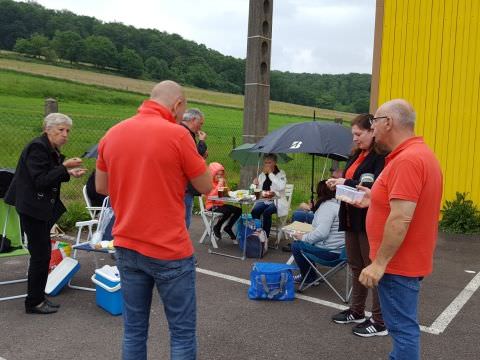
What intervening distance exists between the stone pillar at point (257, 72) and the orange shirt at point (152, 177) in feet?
20.5

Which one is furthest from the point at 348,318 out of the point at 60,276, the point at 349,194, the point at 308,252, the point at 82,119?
the point at 82,119

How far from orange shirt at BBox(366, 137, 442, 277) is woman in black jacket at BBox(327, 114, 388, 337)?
3.32ft

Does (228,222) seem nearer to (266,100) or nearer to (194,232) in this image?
(194,232)

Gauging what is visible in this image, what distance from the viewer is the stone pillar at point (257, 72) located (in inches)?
332

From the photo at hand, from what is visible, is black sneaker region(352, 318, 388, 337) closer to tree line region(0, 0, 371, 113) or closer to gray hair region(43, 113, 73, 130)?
gray hair region(43, 113, 73, 130)

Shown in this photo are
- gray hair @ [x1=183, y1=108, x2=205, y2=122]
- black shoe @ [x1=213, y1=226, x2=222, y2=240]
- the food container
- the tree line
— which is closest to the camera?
the food container

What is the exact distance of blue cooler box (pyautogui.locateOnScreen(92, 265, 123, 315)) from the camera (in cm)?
412

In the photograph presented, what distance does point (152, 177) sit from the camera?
2297 millimetres

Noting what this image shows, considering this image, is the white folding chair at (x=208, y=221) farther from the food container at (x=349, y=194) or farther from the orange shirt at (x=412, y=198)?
the orange shirt at (x=412, y=198)

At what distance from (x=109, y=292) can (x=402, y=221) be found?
107 inches

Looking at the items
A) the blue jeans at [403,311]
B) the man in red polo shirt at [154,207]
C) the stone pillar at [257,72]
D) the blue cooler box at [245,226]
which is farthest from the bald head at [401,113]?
the stone pillar at [257,72]

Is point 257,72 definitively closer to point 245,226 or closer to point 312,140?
point 312,140

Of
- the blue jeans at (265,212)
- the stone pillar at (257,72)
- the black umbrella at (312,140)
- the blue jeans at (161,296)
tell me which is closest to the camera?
the blue jeans at (161,296)

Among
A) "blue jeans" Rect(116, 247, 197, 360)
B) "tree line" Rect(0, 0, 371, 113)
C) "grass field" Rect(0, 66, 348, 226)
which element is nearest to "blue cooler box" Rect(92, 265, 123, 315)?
"blue jeans" Rect(116, 247, 197, 360)
